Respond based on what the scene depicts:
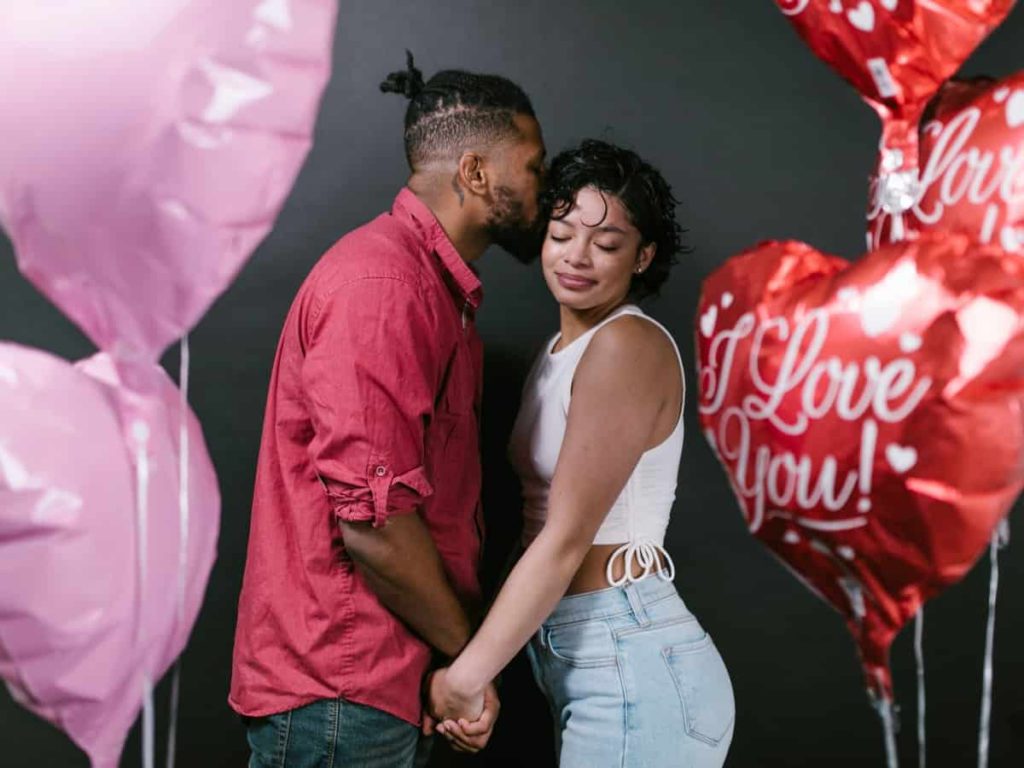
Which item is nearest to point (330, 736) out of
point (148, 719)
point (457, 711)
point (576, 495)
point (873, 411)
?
point (457, 711)

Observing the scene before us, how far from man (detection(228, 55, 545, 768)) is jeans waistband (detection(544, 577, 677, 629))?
0.42 feet

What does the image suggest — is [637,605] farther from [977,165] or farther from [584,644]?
[977,165]

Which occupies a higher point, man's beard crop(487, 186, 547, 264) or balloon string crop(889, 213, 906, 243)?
balloon string crop(889, 213, 906, 243)

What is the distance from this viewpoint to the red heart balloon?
98cm

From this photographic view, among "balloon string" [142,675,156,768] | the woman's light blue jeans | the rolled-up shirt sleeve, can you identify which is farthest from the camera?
the woman's light blue jeans

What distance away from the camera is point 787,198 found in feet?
5.30

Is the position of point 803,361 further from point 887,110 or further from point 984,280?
point 887,110

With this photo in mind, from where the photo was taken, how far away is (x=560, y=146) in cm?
160

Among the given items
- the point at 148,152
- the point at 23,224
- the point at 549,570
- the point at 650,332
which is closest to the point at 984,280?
the point at 650,332

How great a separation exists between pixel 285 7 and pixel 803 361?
1.84 ft

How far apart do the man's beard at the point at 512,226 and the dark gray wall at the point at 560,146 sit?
26 centimetres

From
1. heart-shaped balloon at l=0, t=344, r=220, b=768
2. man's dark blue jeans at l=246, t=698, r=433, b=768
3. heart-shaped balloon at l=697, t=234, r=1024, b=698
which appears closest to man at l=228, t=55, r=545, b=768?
man's dark blue jeans at l=246, t=698, r=433, b=768

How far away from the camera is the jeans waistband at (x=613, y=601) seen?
49.6 inches

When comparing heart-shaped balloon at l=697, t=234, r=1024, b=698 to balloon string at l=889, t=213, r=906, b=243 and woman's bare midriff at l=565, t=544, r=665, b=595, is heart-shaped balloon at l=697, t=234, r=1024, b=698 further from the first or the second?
woman's bare midriff at l=565, t=544, r=665, b=595
